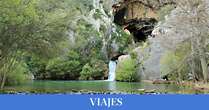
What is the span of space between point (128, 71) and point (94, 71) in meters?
4.26

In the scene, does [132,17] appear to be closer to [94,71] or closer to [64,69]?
[94,71]

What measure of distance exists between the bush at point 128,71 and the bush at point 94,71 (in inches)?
93.3

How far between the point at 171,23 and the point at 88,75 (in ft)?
51.9

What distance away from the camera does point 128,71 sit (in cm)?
3028

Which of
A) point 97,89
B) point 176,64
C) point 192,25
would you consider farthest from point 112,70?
point 192,25

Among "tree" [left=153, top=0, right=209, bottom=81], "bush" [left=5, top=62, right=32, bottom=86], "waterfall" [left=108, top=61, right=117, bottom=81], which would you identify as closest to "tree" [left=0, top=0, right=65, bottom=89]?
"bush" [left=5, top=62, right=32, bottom=86]

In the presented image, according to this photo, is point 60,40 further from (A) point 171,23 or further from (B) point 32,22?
(A) point 171,23

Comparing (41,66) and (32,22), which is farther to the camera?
(41,66)

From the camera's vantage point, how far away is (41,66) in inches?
1293

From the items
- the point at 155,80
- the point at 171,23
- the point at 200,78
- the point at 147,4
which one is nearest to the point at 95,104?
the point at 171,23

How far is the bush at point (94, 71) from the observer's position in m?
33.2

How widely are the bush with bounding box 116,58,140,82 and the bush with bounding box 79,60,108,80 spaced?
7.77 ft

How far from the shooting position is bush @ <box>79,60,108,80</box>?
33.2m

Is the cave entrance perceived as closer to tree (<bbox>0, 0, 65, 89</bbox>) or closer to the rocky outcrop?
the rocky outcrop
